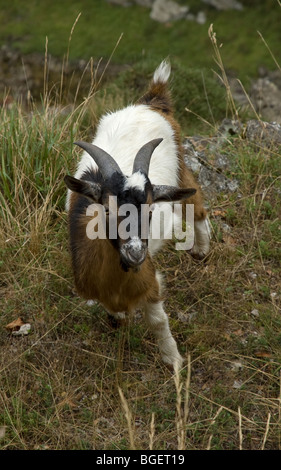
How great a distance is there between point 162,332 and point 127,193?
1.26 meters

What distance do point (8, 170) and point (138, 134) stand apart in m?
1.38

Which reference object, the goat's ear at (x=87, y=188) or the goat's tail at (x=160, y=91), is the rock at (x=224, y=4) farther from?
the goat's ear at (x=87, y=188)

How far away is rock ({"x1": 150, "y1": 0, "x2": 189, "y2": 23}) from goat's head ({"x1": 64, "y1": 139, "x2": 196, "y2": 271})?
20.8 meters

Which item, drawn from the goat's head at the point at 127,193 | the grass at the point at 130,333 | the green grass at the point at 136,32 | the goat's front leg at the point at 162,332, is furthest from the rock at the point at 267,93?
the goat's head at the point at 127,193

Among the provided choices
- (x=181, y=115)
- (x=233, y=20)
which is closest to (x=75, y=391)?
(x=181, y=115)

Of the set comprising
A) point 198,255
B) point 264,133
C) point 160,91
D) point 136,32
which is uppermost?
point 160,91

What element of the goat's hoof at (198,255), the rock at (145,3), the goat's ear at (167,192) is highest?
the goat's ear at (167,192)

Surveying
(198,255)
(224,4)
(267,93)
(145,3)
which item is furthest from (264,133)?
(145,3)

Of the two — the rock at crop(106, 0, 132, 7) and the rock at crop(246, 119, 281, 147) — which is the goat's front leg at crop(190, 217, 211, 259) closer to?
the rock at crop(246, 119, 281, 147)

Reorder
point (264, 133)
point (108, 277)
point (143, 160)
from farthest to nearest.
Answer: point (264, 133), point (108, 277), point (143, 160)

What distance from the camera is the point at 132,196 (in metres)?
3.58

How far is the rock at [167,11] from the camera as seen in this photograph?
2311 cm

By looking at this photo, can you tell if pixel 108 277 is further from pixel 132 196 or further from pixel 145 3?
pixel 145 3

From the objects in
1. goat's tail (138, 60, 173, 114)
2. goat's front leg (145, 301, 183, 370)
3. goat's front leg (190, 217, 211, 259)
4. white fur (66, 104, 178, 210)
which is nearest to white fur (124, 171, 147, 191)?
white fur (66, 104, 178, 210)
